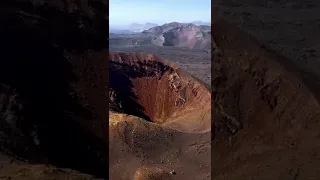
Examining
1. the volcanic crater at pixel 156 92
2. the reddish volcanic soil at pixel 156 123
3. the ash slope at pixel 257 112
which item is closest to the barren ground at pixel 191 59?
the volcanic crater at pixel 156 92

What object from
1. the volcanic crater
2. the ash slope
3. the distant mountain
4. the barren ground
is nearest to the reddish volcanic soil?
the volcanic crater

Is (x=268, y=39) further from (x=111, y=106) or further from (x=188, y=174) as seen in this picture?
(x=111, y=106)

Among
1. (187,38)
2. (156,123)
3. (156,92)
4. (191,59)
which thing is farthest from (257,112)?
(187,38)

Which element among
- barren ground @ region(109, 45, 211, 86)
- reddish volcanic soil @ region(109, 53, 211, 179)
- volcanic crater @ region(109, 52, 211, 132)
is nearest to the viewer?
reddish volcanic soil @ region(109, 53, 211, 179)

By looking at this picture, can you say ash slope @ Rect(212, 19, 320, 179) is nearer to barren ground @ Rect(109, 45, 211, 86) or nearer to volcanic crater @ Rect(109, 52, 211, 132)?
volcanic crater @ Rect(109, 52, 211, 132)

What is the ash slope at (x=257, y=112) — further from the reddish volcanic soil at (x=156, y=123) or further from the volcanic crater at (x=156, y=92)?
the volcanic crater at (x=156, y=92)

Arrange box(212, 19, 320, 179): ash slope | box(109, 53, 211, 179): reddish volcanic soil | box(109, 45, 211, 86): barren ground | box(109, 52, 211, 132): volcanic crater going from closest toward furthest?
box(212, 19, 320, 179): ash slope
box(109, 53, 211, 179): reddish volcanic soil
box(109, 52, 211, 132): volcanic crater
box(109, 45, 211, 86): barren ground

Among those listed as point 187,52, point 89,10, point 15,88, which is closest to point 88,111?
point 15,88
